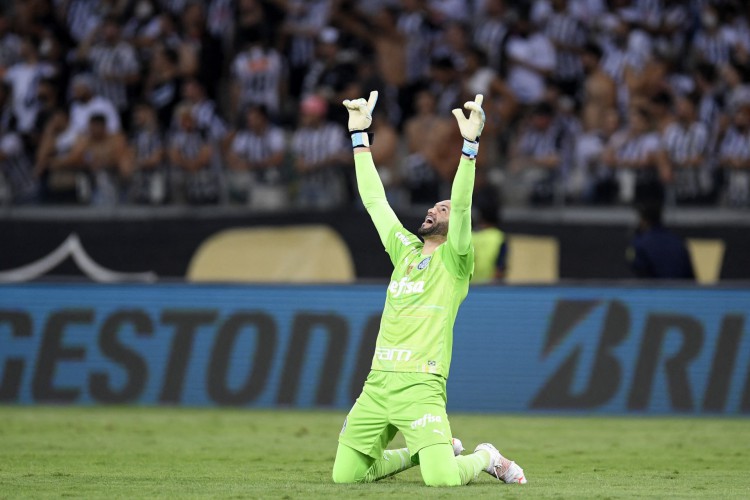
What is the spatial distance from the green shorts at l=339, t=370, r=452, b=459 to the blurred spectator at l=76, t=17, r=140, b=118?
12.6 meters

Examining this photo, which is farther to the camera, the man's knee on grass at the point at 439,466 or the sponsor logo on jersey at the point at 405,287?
the sponsor logo on jersey at the point at 405,287

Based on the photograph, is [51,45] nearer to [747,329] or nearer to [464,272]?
[747,329]

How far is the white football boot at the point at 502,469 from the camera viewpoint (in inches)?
348

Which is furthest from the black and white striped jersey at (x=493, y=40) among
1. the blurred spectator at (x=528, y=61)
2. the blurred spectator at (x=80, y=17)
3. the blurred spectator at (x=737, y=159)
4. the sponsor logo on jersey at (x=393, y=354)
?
the sponsor logo on jersey at (x=393, y=354)

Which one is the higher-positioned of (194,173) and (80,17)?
(80,17)

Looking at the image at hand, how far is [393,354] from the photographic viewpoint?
8.80m

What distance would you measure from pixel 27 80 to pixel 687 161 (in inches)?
396

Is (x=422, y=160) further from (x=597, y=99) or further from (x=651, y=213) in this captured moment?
(x=651, y=213)

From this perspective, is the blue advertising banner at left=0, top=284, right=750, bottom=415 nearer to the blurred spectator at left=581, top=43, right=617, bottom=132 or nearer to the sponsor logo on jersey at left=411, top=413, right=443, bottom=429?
the blurred spectator at left=581, top=43, right=617, bottom=132

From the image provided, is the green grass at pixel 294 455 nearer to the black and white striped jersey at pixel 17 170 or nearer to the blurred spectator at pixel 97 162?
the blurred spectator at pixel 97 162

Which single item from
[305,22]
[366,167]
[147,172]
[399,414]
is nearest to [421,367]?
[399,414]

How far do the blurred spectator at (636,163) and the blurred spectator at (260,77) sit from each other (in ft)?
16.7

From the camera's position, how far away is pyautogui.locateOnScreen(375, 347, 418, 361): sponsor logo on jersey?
Result: 8.77 m

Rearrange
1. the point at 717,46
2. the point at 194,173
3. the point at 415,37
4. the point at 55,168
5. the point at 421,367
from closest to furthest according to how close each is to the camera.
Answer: the point at 421,367 → the point at 194,173 → the point at 55,168 → the point at 717,46 → the point at 415,37
